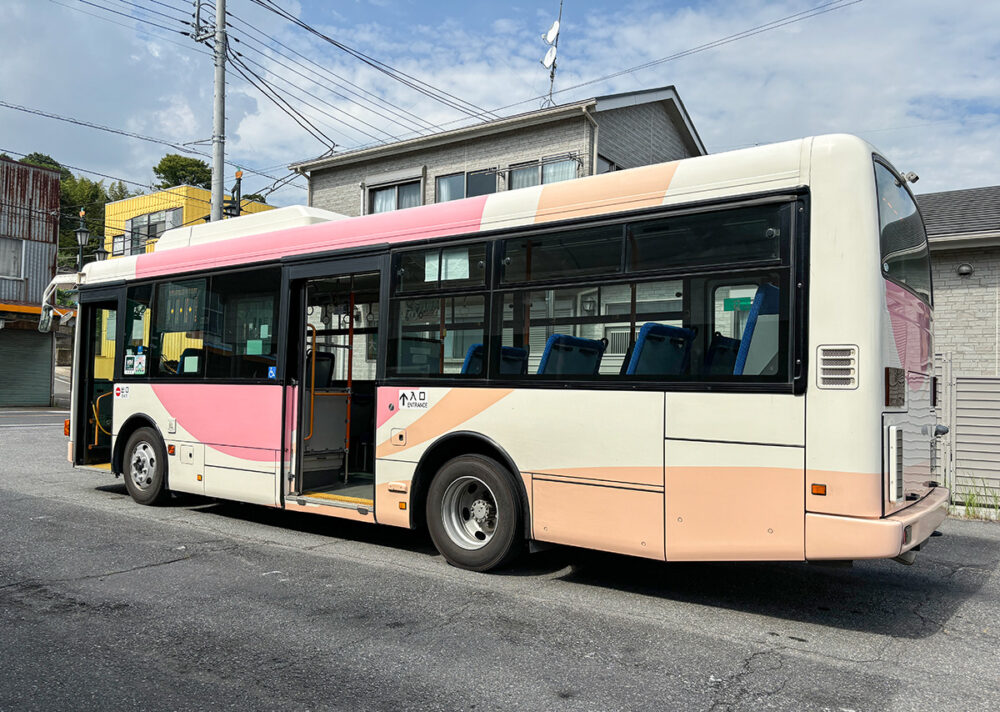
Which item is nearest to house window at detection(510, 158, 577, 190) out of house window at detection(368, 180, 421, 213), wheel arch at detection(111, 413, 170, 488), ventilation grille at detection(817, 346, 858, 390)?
house window at detection(368, 180, 421, 213)

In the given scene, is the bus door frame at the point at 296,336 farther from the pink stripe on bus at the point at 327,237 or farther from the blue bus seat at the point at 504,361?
the blue bus seat at the point at 504,361

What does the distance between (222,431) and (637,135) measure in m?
12.6

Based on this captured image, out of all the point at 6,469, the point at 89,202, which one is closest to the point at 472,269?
the point at 6,469

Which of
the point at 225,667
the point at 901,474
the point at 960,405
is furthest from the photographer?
the point at 960,405

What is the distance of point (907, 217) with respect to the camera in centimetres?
577

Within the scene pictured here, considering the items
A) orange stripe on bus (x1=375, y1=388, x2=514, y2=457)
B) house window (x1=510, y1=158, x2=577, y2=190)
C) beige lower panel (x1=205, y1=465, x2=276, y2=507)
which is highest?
house window (x1=510, y1=158, x2=577, y2=190)

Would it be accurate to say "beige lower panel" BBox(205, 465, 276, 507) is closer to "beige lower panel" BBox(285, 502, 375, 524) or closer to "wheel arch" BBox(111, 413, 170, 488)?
"beige lower panel" BBox(285, 502, 375, 524)

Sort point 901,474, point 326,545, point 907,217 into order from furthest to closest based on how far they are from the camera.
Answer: point 326,545 < point 907,217 < point 901,474

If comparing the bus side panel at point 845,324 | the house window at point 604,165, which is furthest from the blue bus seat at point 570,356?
the house window at point 604,165

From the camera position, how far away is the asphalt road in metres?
3.98

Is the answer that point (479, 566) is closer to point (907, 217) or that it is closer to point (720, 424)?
point (720, 424)

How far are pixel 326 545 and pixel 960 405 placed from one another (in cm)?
847

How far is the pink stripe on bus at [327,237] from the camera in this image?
269 inches

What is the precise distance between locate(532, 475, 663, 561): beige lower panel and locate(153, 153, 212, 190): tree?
225 feet
